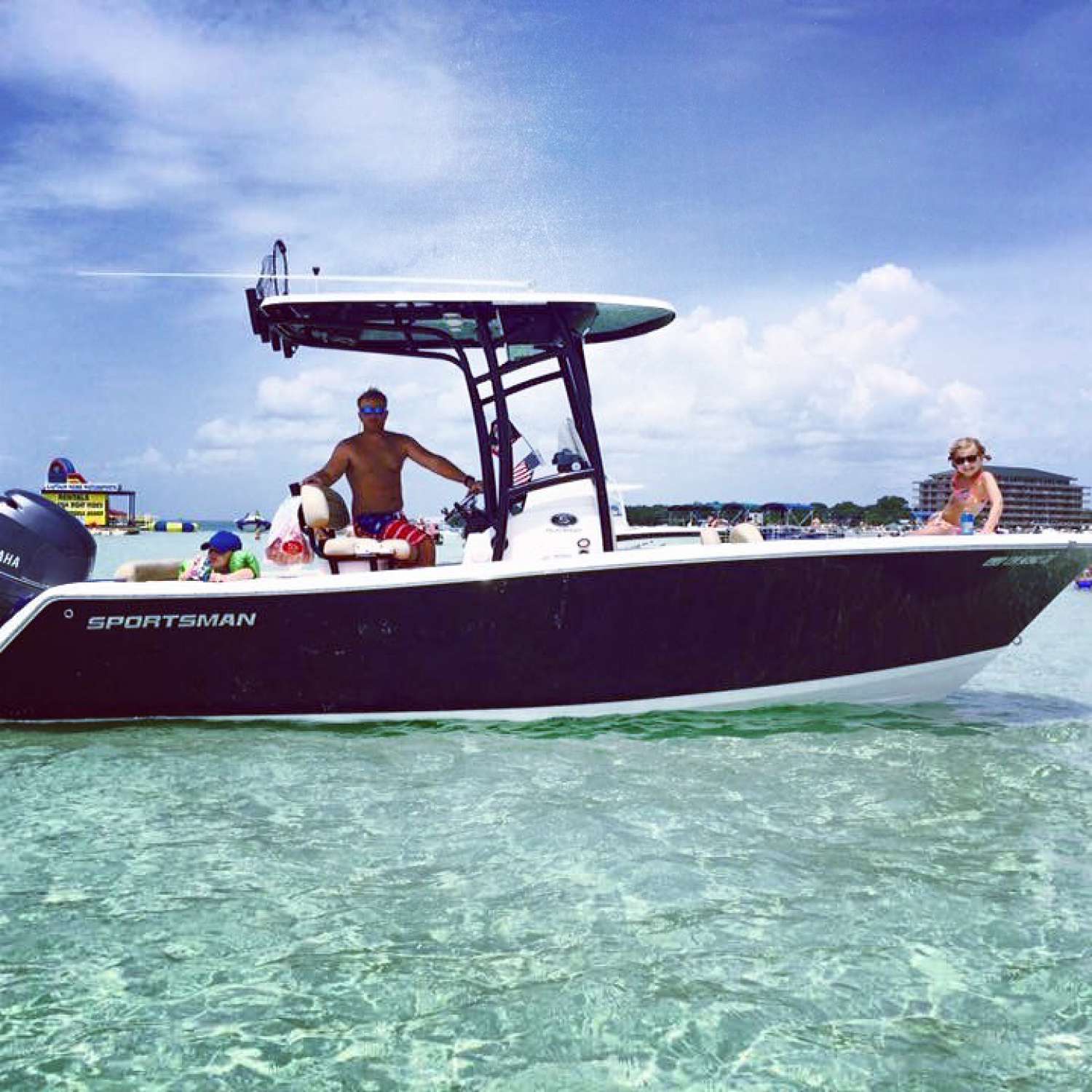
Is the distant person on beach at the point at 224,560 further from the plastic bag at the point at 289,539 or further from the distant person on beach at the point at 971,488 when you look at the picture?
the distant person on beach at the point at 971,488

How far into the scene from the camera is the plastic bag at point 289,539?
279 inches

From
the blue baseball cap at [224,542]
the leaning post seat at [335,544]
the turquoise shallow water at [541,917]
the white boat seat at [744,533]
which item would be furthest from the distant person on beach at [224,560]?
the white boat seat at [744,533]

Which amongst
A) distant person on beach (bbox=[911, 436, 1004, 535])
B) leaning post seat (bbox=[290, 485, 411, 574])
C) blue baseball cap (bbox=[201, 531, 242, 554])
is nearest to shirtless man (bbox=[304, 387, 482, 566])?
leaning post seat (bbox=[290, 485, 411, 574])

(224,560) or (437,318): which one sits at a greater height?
(437,318)

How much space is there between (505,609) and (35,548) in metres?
3.25

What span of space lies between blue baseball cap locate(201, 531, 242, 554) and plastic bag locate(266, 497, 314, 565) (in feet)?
0.82

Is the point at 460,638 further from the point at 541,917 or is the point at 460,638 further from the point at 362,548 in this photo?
the point at 541,917

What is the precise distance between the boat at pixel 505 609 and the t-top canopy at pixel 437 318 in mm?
17

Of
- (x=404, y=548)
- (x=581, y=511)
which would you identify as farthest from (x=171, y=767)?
(x=581, y=511)

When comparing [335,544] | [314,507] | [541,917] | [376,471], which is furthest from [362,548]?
[541,917]

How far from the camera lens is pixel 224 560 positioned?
693cm

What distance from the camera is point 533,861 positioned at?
13.4ft

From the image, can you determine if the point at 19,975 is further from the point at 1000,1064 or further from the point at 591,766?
the point at 591,766

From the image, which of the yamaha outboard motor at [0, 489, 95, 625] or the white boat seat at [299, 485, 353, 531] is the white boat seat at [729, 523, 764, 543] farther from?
the yamaha outboard motor at [0, 489, 95, 625]
